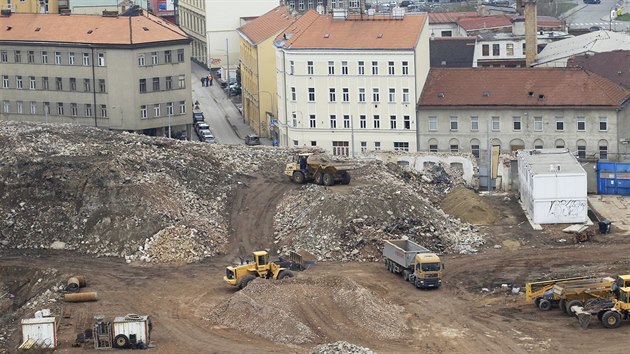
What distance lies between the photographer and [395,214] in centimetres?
8156

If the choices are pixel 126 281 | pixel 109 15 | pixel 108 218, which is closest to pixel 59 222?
pixel 108 218

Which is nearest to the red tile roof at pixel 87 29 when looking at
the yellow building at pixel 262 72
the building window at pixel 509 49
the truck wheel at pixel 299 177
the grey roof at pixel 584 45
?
the yellow building at pixel 262 72

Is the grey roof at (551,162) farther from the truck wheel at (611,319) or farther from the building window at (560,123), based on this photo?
the truck wheel at (611,319)

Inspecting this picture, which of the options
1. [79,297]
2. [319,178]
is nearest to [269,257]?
[319,178]

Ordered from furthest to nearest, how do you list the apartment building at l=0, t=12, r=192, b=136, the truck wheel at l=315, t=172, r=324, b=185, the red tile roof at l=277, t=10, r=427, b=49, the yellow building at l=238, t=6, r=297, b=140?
1. the yellow building at l=238, t=6, r=297, b=140
2. the apartment building at l=0, t=12, r=192, b=136
3. the red tile roof at l=277, t=10, r=427, b=49
4. the truck wheel at l=315, t=172, r=324, b=185

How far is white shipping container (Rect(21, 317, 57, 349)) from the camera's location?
65.4 metres

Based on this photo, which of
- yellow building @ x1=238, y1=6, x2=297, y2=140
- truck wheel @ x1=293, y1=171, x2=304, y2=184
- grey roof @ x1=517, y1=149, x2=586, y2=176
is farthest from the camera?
yellow building @ x1=238, y1=6, x2=297, y2=140

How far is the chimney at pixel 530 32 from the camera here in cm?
11544

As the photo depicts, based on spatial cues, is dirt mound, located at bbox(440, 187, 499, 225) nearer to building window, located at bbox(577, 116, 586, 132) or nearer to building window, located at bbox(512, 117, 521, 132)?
building window, located at bbox(512, 117, 521, 132)

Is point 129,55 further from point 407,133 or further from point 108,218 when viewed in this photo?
point 108,218

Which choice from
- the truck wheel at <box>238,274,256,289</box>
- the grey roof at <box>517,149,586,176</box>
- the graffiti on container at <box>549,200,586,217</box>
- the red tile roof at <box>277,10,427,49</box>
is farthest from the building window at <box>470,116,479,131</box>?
the truck wheel at <box>238,274,256,289</box>

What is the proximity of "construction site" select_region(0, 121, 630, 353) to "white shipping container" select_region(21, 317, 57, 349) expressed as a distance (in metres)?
0.57

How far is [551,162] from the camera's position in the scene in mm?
87438

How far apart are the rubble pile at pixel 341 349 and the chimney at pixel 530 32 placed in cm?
5779
